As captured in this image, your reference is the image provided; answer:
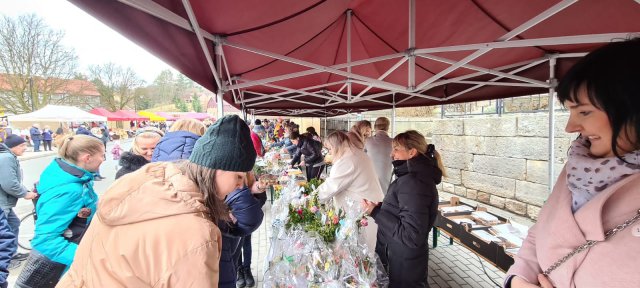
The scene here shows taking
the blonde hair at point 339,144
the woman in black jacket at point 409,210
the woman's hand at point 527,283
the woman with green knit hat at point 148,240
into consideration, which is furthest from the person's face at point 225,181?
the blonde hair at point 339,144

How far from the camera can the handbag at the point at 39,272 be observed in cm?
182

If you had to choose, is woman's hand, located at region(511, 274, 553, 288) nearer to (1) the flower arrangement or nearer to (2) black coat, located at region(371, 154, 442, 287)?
(2) black coat, located at region(371, 154, 442, 287)

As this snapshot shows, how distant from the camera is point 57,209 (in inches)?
68.3

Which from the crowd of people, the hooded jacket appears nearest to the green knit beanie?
the crowd of people

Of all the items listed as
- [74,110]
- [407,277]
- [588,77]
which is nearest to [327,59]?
[407,277]

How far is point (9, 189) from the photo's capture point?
3193 mm

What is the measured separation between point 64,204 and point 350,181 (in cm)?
213

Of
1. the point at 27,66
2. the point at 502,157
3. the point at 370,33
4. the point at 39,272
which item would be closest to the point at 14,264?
the point at 39,272

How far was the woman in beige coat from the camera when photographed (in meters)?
2.67

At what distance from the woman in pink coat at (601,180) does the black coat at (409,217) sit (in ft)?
2.98

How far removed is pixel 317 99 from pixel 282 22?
3.78 metres

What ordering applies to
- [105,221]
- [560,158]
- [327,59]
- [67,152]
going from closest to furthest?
[105,221], [67,152], [327,59], [560,158]

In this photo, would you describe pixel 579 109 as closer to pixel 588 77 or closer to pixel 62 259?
pixel 588 77

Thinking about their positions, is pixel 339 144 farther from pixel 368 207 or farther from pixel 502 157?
pixel 502 157
